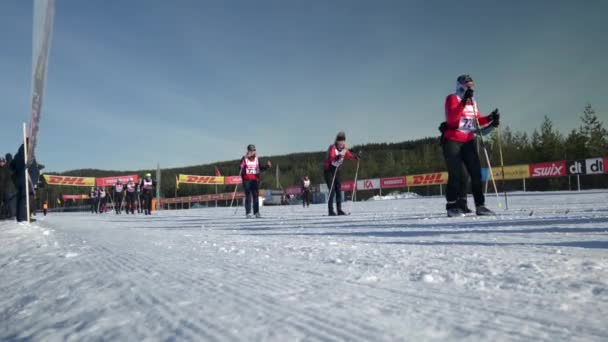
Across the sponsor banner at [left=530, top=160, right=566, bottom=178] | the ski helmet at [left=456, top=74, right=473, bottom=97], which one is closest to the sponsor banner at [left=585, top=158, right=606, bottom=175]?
the sponsor banner at [left=530, top=160, right=566, bottom=178]

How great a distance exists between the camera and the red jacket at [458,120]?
4.97 m

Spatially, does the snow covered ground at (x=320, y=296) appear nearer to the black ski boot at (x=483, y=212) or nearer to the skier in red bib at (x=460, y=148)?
the black ski boot at (x=483, y=212)

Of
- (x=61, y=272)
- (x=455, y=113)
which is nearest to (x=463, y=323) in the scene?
(x=61, y=272)

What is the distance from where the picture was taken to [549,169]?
901 inches

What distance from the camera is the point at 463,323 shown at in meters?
0.79

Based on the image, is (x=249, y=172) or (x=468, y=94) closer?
(x=468, y=94)

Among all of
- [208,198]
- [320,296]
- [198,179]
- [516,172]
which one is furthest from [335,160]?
[208,198]

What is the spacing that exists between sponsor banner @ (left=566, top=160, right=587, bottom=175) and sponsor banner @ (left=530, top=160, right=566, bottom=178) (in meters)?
0.28

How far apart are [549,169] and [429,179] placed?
8381 millimetres

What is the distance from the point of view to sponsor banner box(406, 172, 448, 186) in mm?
28453

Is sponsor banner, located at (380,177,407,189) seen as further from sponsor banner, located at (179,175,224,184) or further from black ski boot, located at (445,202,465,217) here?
black ski boot, located at (445,202,465,217)

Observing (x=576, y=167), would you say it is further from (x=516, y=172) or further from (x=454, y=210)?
(x=454, y=210)

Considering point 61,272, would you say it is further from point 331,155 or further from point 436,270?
point 331,155

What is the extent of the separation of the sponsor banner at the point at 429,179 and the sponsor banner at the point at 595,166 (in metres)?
8.93
